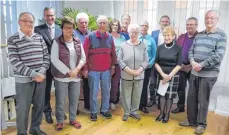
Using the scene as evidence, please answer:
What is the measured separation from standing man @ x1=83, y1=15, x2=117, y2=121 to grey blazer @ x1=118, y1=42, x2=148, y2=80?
0.46ft

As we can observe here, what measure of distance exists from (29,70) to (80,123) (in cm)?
106

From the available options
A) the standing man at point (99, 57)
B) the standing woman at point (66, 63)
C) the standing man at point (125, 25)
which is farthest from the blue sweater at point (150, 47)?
the standing woman at point (66, 63)

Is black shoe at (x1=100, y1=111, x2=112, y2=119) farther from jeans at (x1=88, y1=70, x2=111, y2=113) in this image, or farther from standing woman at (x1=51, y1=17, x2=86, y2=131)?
standing woman at (x1=51, y1=17, x2=86, y2=131)

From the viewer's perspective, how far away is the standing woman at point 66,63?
7.64ft

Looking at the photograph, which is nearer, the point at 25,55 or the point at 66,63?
the point at 25,55

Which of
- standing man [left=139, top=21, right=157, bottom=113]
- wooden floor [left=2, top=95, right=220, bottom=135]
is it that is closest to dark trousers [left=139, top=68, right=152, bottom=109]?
standing man [left=139, top=21, right=157, bottom=113]

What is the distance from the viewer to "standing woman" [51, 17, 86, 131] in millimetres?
2330

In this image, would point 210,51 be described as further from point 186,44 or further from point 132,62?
point 132,62

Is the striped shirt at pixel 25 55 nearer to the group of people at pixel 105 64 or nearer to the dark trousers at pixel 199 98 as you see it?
the group of people at pixel 105 64

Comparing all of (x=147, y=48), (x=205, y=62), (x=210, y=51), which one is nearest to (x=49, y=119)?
(x=147, y=48)

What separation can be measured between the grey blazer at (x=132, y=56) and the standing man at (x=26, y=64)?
3.02ft

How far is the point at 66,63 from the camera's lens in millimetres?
2377

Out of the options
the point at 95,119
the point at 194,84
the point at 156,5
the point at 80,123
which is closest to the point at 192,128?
the point at 194,84

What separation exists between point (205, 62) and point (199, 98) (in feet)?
1.47
